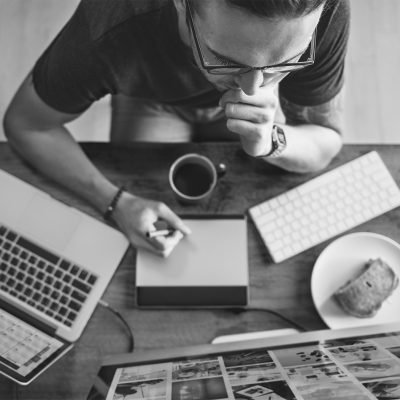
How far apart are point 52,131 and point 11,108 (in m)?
0.09

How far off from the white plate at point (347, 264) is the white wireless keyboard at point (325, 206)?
3cm

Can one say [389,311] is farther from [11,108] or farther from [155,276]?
[11,108]

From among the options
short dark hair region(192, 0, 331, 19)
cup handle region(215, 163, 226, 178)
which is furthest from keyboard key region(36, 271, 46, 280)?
short dark hair region(192, 0, 331, 19)

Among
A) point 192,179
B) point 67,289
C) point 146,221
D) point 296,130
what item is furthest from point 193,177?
point 67,289

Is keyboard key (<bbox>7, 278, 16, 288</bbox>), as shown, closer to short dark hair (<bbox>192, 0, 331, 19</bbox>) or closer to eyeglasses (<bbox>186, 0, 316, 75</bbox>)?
eyeglasses (<bbox>186, 0, 316, 75</bbox>)

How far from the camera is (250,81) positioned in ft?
2.24

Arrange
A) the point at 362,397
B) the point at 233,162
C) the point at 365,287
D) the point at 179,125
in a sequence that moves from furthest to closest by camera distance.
Result: 1. the point at 179,125
2. the point at 233,162
3. the point at 365,287
4. the point at 362,397

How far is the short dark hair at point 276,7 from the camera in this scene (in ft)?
1.76

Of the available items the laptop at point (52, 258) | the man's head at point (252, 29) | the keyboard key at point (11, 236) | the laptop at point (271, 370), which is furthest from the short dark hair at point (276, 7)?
the keyboard key at point (11, 236)

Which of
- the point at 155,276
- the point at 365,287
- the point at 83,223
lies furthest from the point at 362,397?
the point at 83,223

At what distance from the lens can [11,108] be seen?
0.98 m

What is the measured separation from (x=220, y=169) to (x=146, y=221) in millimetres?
175

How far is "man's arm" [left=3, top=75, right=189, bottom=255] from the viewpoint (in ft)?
3.13

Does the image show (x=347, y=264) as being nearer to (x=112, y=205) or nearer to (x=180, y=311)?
(x=180, y=311)
